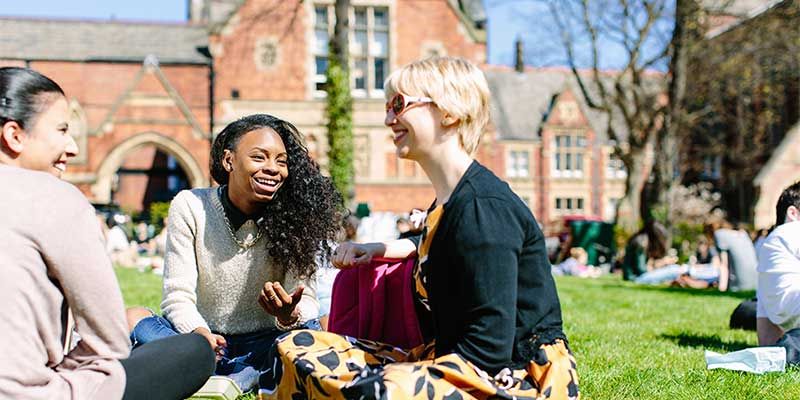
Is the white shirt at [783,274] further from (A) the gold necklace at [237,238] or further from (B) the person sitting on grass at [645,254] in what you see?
(B) the person sitting on grass at [645,254]

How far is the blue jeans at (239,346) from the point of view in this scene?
4219 mm

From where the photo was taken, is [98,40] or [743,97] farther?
[743,97]

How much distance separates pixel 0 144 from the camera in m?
2.68

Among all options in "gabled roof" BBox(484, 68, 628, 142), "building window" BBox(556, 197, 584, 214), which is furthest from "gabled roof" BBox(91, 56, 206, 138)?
"building window" BBox(556, 197, 584, 214)

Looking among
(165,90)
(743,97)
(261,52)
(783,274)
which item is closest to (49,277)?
(783,274)

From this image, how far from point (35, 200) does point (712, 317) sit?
326 inches

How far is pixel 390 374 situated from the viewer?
2604 millimetres

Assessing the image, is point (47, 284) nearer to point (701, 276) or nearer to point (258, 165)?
point (258, 165)

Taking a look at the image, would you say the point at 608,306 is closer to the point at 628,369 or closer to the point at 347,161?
the point at 628,369

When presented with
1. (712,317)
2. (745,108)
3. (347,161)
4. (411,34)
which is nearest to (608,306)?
(712,317)

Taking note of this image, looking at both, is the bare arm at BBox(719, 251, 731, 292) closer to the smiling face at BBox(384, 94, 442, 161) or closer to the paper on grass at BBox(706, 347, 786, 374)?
the paper on grass at BBox(706, 347, 786, 374)

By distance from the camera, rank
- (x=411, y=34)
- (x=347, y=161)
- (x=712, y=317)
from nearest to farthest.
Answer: (x=712, y=317)
(x=347, y=161)
(x=411, y=34)

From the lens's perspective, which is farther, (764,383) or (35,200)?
(764,383)

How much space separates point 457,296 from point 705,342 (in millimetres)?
4883
